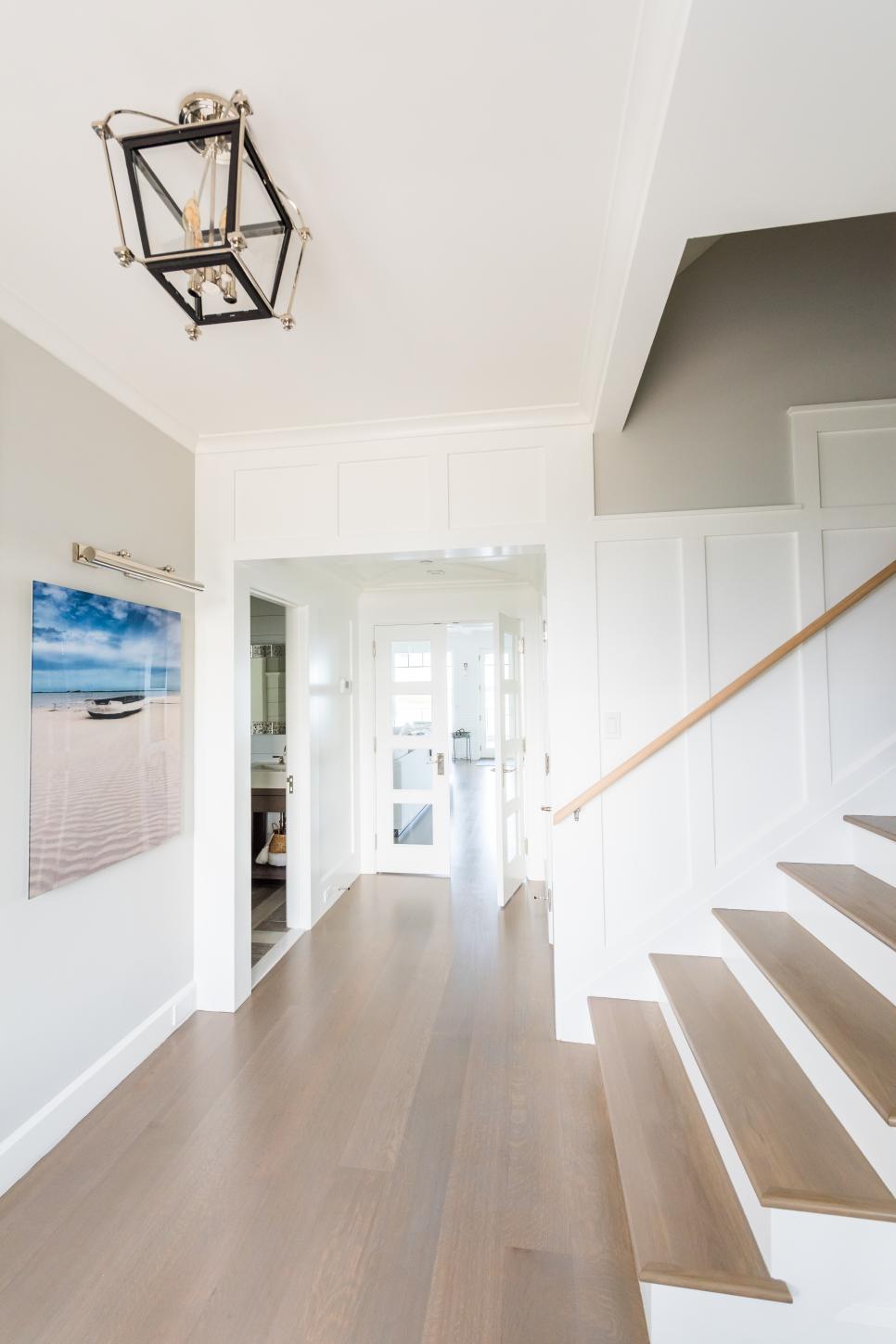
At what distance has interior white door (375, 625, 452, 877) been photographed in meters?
4.70

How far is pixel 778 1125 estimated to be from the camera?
1514 mm

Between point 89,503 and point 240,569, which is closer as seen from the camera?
point 89,503

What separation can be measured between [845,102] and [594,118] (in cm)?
50

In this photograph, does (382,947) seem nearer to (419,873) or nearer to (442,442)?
Answer: (419,873)

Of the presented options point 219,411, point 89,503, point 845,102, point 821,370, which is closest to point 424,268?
point 845,102

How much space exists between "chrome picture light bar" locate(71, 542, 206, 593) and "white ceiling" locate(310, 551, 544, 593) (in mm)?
1547

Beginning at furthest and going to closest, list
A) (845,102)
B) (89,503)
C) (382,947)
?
(382,947), (89,503), (845,102)

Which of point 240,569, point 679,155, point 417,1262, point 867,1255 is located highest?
point 679,155

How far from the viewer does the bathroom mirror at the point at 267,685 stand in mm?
5289

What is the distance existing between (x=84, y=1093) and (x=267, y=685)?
3.52 metres

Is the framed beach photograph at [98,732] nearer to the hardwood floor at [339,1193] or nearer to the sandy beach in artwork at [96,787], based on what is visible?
the sandy beach in artwork at [96,787]

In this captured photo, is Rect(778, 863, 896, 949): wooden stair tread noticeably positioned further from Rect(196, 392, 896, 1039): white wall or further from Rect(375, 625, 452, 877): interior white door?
Rect(375, 625, 452, 877): interior white door

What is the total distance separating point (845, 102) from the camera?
1110 millimetres

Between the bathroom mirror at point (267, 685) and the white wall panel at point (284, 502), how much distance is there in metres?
2.50
